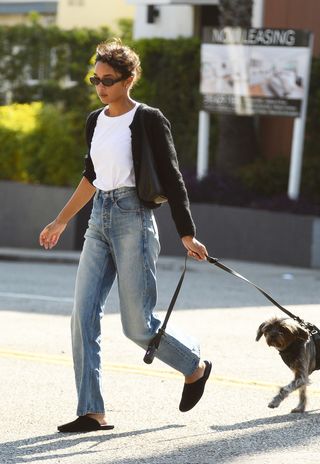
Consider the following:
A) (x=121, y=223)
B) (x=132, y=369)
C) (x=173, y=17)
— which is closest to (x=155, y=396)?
(x=132, y=369)

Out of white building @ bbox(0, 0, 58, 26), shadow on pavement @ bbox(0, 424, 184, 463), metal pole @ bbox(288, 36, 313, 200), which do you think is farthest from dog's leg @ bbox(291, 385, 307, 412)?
white building @ bbox(0, 0, 58, 26)

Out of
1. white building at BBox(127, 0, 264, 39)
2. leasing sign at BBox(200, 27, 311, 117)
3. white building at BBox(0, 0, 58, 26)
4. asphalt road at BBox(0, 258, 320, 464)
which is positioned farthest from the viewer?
white building at BBox(0, 0, 58, 26)

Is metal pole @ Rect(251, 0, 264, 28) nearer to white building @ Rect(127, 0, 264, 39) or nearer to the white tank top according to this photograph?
white building @ Rect(127, 0, 264, 39)

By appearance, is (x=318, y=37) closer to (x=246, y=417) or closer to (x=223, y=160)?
(x=223, y=160)

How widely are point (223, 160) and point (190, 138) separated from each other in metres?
1.36

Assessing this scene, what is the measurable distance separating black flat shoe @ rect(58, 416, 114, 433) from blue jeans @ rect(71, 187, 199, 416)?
54mm

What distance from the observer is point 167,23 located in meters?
25.5

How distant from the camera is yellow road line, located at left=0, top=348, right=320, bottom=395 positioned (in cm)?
864

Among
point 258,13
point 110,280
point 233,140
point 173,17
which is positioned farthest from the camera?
point 173,17

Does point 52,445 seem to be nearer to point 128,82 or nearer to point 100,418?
point 100,418

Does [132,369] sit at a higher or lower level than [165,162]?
lower

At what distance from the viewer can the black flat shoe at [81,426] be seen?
6906 millimetres

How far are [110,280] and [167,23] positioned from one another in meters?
19.1

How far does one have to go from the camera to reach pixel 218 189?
2136cm
